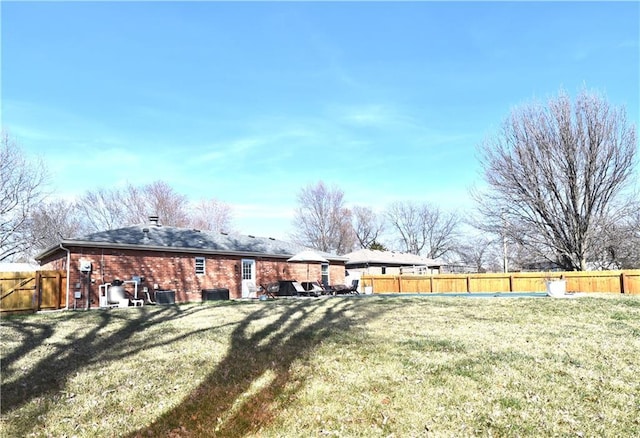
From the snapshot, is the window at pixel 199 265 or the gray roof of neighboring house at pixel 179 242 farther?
the window at pixel 199 265

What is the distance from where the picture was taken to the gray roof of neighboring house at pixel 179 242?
17.0 m

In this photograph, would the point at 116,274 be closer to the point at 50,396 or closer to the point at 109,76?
the point at 109,76

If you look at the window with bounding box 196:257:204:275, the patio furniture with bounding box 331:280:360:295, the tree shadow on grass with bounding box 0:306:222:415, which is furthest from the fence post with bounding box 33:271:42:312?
the patio furniture with bounding box 331:280:360:295

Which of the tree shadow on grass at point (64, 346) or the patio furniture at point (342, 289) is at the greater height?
the tree shadow on grass at point (64, 346)

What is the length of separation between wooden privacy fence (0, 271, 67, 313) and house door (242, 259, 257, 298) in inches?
325

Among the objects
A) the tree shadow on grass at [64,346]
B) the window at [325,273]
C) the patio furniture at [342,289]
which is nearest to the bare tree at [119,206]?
the window at [325,273]

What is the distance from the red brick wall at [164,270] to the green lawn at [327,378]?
6.41 metres

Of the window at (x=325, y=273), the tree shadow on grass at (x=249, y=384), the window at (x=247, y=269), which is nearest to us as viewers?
the tree shadow on grass at (x=249, y=384)

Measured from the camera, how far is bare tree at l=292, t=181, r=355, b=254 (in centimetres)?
4928

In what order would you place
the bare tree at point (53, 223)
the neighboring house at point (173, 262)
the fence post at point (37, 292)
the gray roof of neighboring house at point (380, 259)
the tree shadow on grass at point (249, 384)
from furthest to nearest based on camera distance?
the gray roof of neighboring house at point (380, 259) < the bare tree at point (53, 223) < the neighboring house at point (173, 262) < the fence post at point (37, 292) < the tree shadow on grass at point (249, 384)

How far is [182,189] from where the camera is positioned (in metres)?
44.1

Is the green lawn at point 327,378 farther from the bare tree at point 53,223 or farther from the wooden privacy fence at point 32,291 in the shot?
the bare tree at point 53,223

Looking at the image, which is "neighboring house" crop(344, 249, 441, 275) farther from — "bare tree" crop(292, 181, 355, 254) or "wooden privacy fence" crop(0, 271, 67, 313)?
"wooden privacy fence" crop(0, 271, 67, 313)

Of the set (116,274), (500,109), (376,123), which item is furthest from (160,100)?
(500,109)
